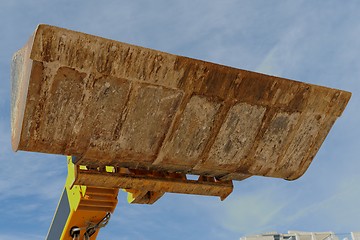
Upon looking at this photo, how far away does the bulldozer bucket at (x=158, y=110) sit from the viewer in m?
4.23

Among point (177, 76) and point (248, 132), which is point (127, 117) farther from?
point (248, 132)

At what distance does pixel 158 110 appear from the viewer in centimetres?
472

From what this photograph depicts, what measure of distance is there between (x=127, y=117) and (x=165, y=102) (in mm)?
384

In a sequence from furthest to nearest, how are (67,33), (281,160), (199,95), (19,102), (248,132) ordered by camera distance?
(281,160)
(248,132)
(199,95)
(19,102)
(67,33)

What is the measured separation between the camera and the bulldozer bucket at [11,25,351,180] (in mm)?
4230

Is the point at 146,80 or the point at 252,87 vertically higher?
the point at 252,87

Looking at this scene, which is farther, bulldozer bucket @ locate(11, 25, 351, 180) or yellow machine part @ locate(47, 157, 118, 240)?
yellow machine part @ locate(47, 157, 118, 240)

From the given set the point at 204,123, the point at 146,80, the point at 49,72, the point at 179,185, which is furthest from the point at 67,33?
the point at 179,185

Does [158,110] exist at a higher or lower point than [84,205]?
higher

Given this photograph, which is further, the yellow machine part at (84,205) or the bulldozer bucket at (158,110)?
the yellow machine part at (84,205)

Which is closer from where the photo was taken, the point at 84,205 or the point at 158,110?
the point at 158,110

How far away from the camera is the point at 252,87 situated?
4930 mm

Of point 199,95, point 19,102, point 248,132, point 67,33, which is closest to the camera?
point 67,33

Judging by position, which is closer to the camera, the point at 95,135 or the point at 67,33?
the point at 67,33
